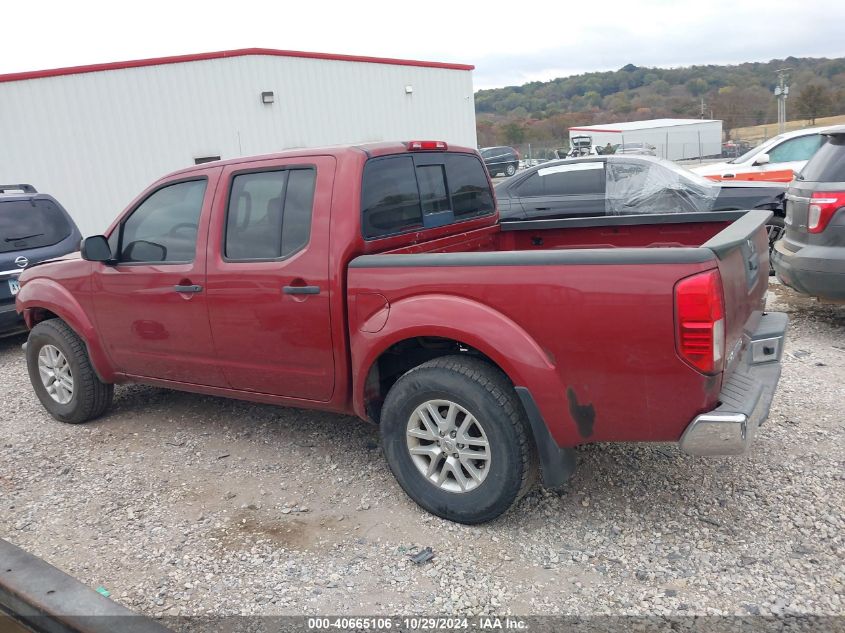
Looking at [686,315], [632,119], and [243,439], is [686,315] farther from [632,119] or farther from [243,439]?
[632,119]

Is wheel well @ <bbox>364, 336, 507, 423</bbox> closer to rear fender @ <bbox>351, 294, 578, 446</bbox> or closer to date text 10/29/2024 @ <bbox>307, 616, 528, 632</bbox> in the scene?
rear fender @ <bbox>351, 294, 578, 446</bbox>

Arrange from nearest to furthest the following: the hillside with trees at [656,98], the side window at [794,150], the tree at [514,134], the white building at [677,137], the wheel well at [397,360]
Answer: the wheel well at [397,360]
the side window at [794,150]
the white building at [677,137]
the tree at [514,134]
the hillside with trees at [656,98]

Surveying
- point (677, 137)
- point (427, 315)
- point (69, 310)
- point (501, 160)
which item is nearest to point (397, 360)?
point (427, 315)

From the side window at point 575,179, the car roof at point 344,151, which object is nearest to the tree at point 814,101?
the side window at point 575,179

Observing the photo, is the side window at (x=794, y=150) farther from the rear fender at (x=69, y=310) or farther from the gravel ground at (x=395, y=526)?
the rear fender at (x=69, y=310)

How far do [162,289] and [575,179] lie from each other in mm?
6274

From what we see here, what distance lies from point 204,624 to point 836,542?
272 cm

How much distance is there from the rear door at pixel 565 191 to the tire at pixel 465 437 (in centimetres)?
619

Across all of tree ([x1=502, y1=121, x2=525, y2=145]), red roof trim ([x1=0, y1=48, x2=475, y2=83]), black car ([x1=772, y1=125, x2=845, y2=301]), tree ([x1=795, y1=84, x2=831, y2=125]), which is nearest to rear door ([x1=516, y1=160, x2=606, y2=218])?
black car ([x1=772, y1=125, x2=845, y2=301])

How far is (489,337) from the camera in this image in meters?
3.13

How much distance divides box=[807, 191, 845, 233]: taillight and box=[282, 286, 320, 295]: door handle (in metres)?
4.24

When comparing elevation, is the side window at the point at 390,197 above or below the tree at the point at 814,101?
below

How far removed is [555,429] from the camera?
310 centimetres

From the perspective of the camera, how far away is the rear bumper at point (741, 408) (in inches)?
110
